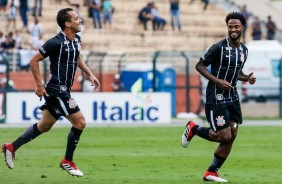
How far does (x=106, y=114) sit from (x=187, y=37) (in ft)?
53.2

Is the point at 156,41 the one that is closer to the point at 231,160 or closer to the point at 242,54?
the point at 231,160

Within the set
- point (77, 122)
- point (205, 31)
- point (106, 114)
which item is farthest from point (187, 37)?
point (77, 122)

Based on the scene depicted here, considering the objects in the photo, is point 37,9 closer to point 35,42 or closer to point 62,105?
point 35,42

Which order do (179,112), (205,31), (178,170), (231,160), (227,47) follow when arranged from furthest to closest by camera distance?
(205,31) < (179,112) < (231,160) < (178,170) < (227,47)

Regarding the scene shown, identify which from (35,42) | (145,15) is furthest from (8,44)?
(145,15)

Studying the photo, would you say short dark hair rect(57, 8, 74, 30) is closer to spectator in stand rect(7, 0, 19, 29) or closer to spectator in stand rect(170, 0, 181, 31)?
spectator in stand rect(7, 0, 19, 29)

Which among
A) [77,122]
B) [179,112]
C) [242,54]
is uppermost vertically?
[242,54]

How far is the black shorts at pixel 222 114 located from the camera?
582 inches

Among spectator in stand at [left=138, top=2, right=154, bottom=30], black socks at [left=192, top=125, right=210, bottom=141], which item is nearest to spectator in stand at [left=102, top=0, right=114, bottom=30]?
spectator in stand at [left=138, top=2, right=154, bottom=30]

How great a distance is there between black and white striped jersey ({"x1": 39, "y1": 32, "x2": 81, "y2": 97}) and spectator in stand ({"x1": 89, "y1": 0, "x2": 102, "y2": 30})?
28.0 m

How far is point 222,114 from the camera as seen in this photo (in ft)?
48.4

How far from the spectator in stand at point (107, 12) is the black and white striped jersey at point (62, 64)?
28433 mm

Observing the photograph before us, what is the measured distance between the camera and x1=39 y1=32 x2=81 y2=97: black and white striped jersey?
49.6 feet

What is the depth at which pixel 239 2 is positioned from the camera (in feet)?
169
